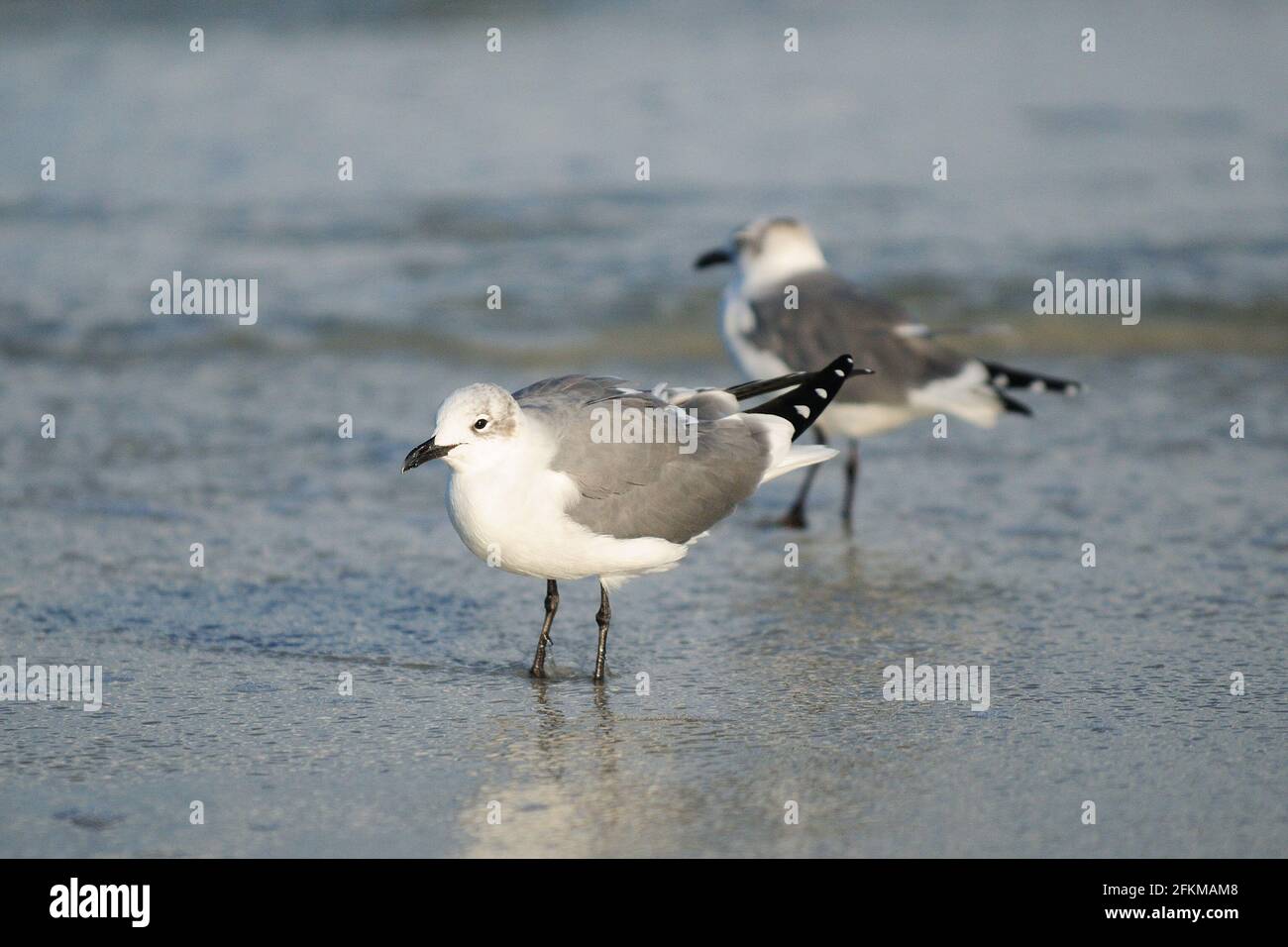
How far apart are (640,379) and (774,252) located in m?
1.28

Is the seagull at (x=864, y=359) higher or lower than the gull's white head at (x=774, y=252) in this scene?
lower

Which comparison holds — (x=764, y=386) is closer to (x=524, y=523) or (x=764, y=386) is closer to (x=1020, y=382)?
(x=524, y=523)

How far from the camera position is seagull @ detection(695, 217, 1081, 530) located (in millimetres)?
6625

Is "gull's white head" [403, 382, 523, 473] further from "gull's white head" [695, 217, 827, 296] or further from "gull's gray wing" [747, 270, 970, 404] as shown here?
"gull's white head" [695, 217, 827, 296]

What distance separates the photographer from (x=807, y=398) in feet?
16.8

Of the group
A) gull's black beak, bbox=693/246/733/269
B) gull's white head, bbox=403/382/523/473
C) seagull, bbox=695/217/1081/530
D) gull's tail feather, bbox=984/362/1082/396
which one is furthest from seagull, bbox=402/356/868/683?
gull's black beak, bbox=693/246/733/269

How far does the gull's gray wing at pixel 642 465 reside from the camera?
4535mm

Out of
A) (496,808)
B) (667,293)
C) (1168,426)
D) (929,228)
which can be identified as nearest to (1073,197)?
(929,228)

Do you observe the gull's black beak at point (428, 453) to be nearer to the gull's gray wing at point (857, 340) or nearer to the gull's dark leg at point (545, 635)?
the gull's dark leg at point (545, 635)

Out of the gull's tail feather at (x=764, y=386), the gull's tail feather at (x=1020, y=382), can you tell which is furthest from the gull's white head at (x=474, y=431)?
the gull's tail feather at (x=1020, y=382)

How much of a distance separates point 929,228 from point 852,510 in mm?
4833

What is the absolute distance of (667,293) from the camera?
9711mm

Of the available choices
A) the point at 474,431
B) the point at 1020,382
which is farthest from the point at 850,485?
the point at 474,431

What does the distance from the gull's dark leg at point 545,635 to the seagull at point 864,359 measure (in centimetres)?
184
